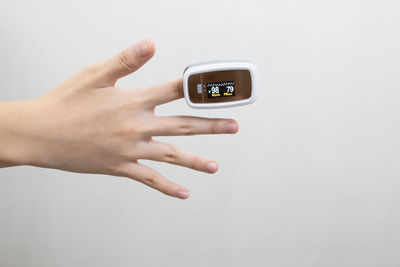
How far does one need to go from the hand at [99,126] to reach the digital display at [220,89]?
8cm

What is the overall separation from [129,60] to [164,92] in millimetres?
143

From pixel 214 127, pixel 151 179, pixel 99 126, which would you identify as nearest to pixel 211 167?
pixel 214 127

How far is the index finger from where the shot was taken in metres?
1.10

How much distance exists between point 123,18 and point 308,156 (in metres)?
1.29

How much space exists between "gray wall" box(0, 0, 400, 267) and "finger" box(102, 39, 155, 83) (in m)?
0.87

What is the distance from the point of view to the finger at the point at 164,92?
1.10 m

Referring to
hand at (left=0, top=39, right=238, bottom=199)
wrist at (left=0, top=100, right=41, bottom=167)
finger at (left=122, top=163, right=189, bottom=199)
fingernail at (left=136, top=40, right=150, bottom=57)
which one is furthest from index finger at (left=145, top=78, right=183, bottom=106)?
wrist at (left=0, top=100, right=41, bottom=167)

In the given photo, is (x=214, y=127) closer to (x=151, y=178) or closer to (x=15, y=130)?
(x=151, y=178)

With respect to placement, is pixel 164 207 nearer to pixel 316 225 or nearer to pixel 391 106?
pixel 316 225

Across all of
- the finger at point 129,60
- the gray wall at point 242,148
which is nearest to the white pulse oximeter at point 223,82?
the finger at point 129,60

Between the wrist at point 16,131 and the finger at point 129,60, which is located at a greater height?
the finger at point 129,60

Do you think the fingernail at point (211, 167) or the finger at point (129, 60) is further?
the fingernail at point (211, 167)

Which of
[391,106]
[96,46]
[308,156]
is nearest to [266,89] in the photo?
[308,156]

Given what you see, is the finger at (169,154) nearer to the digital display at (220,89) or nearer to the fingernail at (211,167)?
the fingernail at (211,167)
